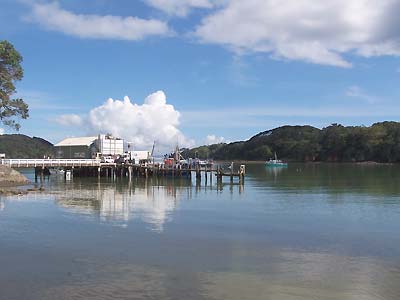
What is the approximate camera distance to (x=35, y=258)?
18.2m

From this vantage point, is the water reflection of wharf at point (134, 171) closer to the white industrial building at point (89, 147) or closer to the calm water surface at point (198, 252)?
the white industrial building at point (89, 147)

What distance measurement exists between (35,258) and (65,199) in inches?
917

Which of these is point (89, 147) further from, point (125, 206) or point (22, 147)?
point (22, 147)

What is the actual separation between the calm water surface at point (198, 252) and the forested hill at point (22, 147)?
421 feet

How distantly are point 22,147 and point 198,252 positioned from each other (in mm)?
162889

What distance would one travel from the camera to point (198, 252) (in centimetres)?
1953

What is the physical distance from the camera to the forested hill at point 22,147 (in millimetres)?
157500

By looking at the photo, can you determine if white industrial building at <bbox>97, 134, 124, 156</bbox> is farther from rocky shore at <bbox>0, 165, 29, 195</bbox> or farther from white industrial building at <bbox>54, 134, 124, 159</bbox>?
rocky shore at <bbox>0, 165, 29, 195</bbox>

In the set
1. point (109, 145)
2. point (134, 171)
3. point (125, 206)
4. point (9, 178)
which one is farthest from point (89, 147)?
point (125, 206)

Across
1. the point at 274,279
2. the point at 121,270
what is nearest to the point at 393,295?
the point at 274,279

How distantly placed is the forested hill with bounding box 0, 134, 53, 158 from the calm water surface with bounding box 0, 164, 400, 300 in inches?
5055

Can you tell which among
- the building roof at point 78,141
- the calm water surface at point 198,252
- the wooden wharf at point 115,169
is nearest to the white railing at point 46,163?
the wooden wharf at point 115,169

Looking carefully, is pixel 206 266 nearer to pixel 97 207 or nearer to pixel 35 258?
pixel 35 258

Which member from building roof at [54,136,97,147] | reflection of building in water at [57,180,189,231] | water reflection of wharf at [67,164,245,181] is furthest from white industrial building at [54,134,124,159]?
reflection of building in water at [57,180,189,231]
